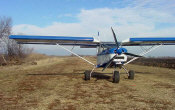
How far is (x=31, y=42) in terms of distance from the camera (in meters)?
11.8

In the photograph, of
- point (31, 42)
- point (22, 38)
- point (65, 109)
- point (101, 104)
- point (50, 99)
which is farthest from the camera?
point (31, 42)

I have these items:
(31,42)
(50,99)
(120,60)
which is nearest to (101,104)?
(50,99)

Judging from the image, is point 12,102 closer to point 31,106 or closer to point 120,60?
point 31,106

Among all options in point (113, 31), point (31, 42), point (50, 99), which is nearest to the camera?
point (50, 99)

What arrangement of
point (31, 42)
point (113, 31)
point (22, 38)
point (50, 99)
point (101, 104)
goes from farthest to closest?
point (31, 42)
point (22, 38)
point (113, 31)
point (50, 99)
point (101, 104)

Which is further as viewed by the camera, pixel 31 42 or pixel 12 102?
pixel 31 42

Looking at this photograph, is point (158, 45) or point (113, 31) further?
point (158, 45)

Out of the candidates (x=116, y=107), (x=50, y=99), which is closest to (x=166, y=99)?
(x=116, y=107)

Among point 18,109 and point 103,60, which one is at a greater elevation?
point 103,60

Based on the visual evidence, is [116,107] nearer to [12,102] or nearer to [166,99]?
[166,99]

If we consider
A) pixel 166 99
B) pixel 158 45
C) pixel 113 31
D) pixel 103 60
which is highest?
pixel 113 31

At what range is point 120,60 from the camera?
8.80 meters

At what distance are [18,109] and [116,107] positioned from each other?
2861 millimetres

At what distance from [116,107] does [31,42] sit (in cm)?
874
